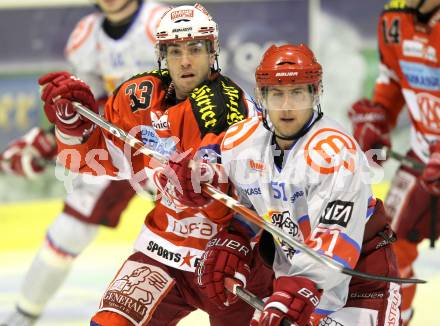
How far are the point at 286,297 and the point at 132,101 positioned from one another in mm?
1089

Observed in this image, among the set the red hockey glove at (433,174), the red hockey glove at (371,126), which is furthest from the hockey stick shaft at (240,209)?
the red hockey glove at (371,126)

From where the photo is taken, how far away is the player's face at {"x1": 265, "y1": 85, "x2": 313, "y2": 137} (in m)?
3.13

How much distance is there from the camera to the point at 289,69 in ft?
10.2

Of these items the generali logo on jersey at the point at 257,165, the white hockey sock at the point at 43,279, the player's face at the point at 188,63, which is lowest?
the white hockey sock at the point at 43,279

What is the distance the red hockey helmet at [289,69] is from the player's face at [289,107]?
0.08 ft

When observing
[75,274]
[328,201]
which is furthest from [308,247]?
[75,274]

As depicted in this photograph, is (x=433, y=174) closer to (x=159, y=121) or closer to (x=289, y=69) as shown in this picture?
(x=159, y=121)

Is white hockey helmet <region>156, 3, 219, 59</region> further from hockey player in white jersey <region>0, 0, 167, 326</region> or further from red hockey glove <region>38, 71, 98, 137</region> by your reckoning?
hockey player in white jersey <region>0, 0, 167, 326</region>

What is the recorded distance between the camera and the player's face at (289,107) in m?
3.13

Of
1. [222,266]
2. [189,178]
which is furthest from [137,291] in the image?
[189,178]

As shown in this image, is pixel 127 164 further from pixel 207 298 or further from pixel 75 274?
pixel 75 274

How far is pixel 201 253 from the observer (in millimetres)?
3586

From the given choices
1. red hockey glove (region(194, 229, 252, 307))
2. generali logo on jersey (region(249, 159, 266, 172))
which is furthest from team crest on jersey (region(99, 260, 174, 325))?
generali logo on jersey (region(249, 159, 266, 172))

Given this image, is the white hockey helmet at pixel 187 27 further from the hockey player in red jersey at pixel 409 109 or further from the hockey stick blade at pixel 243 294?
the hockey player in red jersey at pixel 409 109
